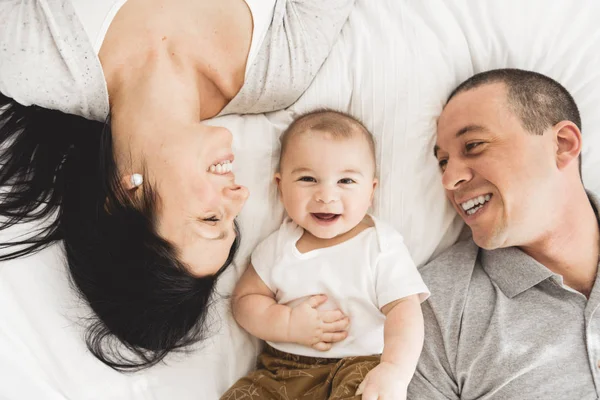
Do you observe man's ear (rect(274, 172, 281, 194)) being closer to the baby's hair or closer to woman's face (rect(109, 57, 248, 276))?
the baby's hair

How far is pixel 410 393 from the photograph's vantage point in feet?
5.35

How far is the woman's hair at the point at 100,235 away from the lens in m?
1.44

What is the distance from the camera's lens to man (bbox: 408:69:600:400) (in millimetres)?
1558

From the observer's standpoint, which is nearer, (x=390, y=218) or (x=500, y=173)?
(x=500, y=173)

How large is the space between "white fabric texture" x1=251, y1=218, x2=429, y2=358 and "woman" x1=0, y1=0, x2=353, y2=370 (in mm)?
177

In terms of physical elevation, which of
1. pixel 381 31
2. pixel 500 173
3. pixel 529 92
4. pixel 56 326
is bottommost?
pixel 56 326

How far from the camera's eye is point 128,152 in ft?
4.91

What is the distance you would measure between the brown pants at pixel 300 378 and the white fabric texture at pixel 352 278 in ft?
0.10

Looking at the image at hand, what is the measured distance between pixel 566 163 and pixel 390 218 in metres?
0.53

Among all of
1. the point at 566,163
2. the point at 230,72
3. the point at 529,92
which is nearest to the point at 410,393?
the point at 566,163

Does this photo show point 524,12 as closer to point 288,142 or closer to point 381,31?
point 381,31

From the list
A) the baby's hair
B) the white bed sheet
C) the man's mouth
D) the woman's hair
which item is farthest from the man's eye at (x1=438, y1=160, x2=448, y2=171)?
the woman's hair

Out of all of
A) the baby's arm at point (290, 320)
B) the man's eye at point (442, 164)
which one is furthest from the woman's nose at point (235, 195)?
the man's eye at point (442, 164)

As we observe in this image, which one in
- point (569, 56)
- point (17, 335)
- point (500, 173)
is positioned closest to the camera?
point (17, 335)
